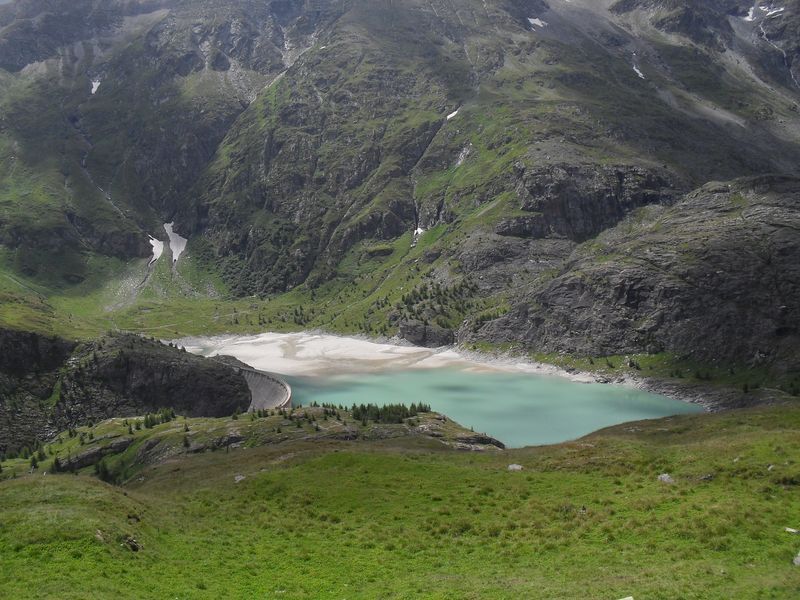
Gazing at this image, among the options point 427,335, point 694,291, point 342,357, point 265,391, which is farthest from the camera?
point 427,335

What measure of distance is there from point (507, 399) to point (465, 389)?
12497 mm

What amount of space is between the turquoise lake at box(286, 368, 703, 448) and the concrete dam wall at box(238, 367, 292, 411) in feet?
23.9

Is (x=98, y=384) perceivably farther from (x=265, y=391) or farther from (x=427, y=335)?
(x=427, y=335)

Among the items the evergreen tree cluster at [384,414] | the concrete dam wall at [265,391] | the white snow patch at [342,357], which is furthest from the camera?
the white snow patch at [342,357]

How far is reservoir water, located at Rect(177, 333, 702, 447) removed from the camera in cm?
8781

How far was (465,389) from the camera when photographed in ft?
378

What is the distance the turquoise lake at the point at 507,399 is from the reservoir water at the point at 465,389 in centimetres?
14

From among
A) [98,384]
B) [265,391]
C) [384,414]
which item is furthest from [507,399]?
[98,384]

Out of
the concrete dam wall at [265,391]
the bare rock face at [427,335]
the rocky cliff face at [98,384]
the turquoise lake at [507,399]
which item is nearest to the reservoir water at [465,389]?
the turquoise lake at [507,399]

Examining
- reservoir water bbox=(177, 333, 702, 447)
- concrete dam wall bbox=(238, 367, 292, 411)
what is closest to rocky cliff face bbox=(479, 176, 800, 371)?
reservoir water bbox=(177, 333, 702, 447)

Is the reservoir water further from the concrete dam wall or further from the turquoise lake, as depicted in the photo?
the concrete dam wall

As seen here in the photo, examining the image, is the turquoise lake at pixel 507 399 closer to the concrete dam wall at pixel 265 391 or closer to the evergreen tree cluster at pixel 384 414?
the concrete dam wall at pixel 265 391

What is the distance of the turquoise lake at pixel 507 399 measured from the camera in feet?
279

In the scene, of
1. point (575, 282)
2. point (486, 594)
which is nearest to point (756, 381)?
point (575, 282)
